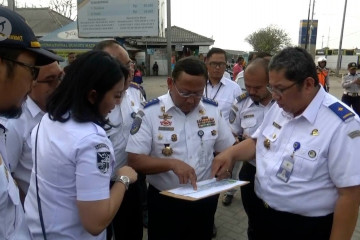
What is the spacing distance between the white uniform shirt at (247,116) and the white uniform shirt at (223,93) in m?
0.86

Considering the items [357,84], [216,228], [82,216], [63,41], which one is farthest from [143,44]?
[82,216]

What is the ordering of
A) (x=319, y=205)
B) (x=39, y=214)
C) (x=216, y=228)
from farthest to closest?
(x=216, y=228) → (x=319, y=205) → (x=39, y=214)

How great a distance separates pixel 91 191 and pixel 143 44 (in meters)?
29.9

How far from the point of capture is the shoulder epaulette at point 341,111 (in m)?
1.58

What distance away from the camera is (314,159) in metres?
1.62

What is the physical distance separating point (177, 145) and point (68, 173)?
877mm

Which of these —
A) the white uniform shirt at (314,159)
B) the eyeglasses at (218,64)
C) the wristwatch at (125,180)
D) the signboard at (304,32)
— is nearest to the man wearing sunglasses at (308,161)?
the white uniform shirt at (314,159)

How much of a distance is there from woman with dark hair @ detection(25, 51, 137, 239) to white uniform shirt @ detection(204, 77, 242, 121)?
9.12 feet

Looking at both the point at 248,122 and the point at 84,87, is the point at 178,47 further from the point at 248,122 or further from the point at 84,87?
the point at 84,87

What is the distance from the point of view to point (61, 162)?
52.3 inches

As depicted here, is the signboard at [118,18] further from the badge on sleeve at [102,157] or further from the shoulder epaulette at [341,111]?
the badge on sleeve at [102,157]

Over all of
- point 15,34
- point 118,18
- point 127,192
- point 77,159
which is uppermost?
point 118,18

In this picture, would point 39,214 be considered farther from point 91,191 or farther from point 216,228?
point 216,228

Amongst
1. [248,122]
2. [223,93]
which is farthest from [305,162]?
[223,93]
